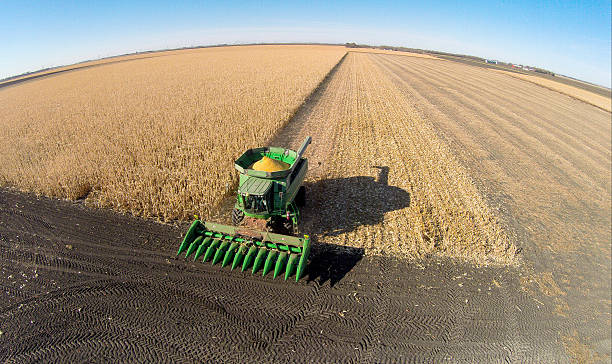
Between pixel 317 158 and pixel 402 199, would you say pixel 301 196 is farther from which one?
pixel 317 158

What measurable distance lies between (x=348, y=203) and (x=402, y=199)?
5.68 ft

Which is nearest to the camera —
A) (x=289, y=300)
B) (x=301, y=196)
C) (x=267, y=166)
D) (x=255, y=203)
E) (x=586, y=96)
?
(x=289, y=300)

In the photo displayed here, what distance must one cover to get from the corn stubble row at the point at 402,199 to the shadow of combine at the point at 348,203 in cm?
3

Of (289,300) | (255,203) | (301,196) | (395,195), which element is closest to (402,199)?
(395,195)

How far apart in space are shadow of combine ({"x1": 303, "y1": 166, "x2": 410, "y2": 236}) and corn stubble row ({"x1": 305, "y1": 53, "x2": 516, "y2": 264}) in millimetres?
25

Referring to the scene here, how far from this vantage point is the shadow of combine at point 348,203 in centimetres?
730

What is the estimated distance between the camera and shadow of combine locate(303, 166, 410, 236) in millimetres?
7301

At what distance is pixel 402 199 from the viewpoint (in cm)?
864

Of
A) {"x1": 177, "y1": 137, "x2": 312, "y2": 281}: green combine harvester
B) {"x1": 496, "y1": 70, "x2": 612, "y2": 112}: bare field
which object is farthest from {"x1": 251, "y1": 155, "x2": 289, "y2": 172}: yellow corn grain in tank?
{"x1": 496, "y1": 70, "x2": 612, "y2": 112}: bare field

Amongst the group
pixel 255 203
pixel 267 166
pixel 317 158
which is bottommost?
pixel 317 158

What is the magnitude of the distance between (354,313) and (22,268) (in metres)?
6.77

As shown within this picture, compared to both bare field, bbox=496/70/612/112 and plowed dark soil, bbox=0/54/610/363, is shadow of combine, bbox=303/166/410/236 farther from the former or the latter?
bare field, bbox=496/70/612/112

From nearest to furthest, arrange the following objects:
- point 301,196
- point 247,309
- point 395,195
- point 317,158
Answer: point 247,309 < point 301,196 < point 395,195 < point 317,158

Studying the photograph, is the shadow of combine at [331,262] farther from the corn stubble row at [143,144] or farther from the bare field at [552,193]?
the bare field at [552,193]
